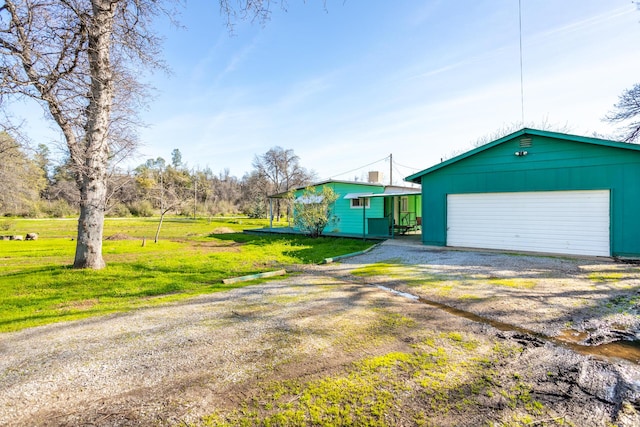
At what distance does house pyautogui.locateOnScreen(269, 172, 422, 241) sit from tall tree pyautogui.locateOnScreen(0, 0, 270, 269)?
29.9 ft

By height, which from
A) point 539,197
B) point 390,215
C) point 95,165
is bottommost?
point 390,215

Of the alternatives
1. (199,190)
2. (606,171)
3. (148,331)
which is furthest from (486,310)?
(199,190)

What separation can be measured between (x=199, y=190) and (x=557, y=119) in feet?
131

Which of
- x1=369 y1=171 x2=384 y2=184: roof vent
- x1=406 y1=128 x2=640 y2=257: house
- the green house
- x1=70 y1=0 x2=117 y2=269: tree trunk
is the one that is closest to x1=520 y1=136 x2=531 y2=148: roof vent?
x1=406 y1=128 x2=640 y2=257: house

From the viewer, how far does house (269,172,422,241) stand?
15.9 metres

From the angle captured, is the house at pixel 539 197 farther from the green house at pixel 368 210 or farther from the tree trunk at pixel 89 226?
the tree trunk at pixel 89 226

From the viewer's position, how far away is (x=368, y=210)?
16.6 metres

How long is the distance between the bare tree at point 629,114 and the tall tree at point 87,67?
46.4 ft

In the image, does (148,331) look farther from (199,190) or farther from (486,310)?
(199,190)

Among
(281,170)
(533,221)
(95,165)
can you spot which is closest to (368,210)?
(533,221)

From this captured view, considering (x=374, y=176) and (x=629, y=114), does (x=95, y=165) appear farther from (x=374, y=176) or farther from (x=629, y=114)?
(x=629, y=114)

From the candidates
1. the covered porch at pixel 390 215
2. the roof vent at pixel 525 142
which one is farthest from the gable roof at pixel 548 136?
the covered porch at pixel 390 215

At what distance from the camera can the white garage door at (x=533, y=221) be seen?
337 inches

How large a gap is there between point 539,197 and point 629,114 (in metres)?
6.44
